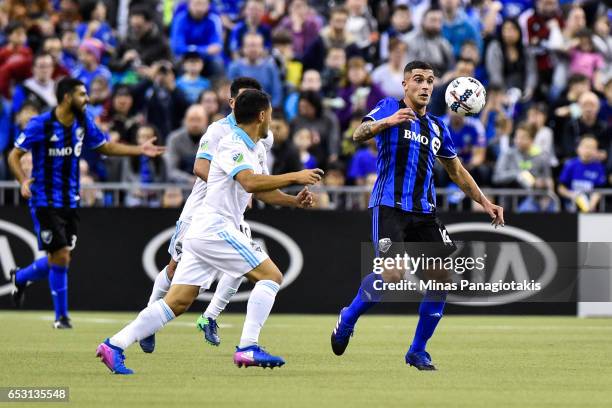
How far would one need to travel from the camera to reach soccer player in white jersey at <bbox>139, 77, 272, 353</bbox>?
1202 centimetres

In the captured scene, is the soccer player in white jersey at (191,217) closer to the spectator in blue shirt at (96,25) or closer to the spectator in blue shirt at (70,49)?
the spectator in blue shirt at (70,49)

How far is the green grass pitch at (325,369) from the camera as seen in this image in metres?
8.95

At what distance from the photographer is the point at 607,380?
10297 millimetres

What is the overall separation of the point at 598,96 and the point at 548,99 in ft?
3.28

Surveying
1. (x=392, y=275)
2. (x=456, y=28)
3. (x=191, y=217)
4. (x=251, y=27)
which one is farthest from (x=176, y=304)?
(x=456, y=28)

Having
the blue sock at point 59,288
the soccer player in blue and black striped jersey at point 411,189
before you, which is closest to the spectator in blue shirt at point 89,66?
the blue sock at point 59,288

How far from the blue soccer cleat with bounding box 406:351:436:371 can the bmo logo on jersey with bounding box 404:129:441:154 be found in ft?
5.75

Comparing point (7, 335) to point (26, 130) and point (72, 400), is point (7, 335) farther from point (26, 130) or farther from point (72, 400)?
point (72, 400)

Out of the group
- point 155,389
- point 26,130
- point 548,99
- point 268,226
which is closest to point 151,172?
point 268,226

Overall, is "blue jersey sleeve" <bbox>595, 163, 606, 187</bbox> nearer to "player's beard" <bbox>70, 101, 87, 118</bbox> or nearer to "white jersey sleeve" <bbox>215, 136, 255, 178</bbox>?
"player's beard" <bbox>70, 101, 87, 118</bbox>

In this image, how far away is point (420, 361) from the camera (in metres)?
11.2

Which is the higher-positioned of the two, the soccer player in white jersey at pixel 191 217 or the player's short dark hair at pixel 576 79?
the player's short dark hair at pixel 576 79

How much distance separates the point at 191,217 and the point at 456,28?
38.0 ft

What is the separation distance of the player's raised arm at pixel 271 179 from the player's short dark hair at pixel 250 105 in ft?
1.80
